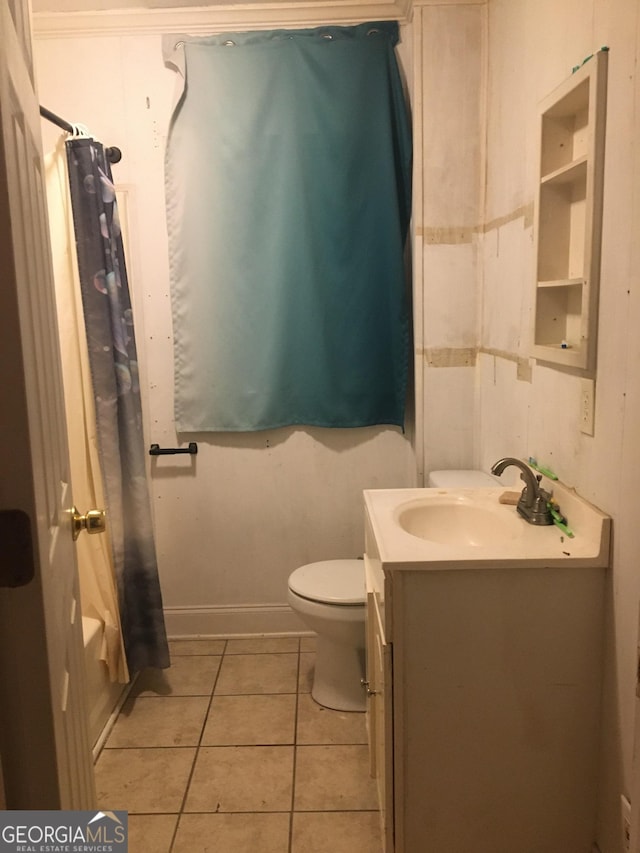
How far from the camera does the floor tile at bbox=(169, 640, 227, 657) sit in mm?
2834

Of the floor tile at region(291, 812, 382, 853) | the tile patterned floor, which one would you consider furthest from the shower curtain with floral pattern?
the floor tile at region(291, 812, 382, 853)

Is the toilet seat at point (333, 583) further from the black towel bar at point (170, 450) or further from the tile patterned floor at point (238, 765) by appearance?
the black towel bar at point (170, 450)

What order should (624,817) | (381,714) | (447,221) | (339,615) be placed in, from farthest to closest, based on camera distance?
(447,221) → (339,615) → (381,714) → (624,817)

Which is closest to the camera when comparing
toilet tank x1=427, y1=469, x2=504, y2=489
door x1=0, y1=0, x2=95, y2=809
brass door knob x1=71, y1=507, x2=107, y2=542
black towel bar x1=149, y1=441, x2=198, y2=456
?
door x1=0, y1=0, x2=95, y2=809

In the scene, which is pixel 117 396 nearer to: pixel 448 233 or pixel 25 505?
pixel 448 233

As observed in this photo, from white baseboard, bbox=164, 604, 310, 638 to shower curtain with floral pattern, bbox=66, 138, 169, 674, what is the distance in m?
0.44

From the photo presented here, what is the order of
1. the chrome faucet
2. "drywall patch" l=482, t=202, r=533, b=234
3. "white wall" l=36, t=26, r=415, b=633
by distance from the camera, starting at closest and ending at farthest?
the chrome faucet < "drywall patch" l=482, t=202, r=533, b=234 < "white wall" l=36, t=26, r=415, b=633

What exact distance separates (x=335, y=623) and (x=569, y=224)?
1416 mm

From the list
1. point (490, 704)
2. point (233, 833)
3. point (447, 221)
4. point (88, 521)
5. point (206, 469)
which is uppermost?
point (447, 221)

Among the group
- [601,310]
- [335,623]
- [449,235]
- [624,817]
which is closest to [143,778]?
[335,623]

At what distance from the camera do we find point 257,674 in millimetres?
2645

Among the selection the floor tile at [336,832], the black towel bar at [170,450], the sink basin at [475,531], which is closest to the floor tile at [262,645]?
the black towel bar at [170,450]

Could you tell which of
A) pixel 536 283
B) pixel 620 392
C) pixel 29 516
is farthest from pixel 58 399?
pixel 536 283

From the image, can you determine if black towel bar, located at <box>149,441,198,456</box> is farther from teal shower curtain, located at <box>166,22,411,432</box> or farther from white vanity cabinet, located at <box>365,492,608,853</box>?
white vanity cabinet, located at <box>365,492,608,853</box>
